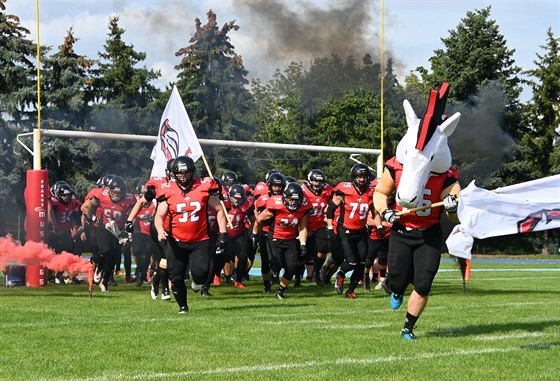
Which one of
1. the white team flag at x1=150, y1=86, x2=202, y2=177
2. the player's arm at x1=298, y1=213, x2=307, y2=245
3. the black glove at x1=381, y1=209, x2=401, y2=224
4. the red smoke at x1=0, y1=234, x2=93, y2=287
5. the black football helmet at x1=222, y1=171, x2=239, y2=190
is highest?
the white team flag at x1=150, y1=86, x2=202, y2=177

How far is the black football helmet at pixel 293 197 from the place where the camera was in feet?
43.7

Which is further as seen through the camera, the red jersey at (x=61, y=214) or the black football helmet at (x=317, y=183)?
the red jersey at (x=61, y=214)

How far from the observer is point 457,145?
125 feet

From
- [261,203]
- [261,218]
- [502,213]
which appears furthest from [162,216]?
[502,213]

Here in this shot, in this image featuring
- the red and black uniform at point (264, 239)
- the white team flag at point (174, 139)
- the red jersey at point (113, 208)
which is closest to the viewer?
the red and black uniform at point (264, 239)

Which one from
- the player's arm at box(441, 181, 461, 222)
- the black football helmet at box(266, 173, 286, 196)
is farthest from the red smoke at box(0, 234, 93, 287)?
the player's arm at box(441, 181, 461, 222)

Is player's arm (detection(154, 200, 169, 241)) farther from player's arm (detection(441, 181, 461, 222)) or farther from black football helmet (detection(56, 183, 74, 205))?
black football helmet (detection(56, 183, 74, 205))

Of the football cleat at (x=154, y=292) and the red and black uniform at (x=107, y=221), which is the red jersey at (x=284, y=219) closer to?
the football cleat at (x=154, y=292)

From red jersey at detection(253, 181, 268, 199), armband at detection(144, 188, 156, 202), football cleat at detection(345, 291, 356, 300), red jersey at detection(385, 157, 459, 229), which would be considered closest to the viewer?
red jersey at detection(385, 157, 459, 229)

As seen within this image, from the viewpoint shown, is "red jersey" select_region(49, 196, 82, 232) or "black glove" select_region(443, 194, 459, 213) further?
"red jersey" select_region(49, 196, 82, 232)

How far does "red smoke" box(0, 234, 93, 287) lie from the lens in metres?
12.9

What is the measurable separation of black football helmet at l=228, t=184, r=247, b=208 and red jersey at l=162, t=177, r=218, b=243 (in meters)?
4.48

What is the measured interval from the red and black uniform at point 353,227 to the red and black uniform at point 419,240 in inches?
199

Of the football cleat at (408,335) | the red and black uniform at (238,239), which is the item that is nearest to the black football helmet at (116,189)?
the red and black uniform at (238,239)
